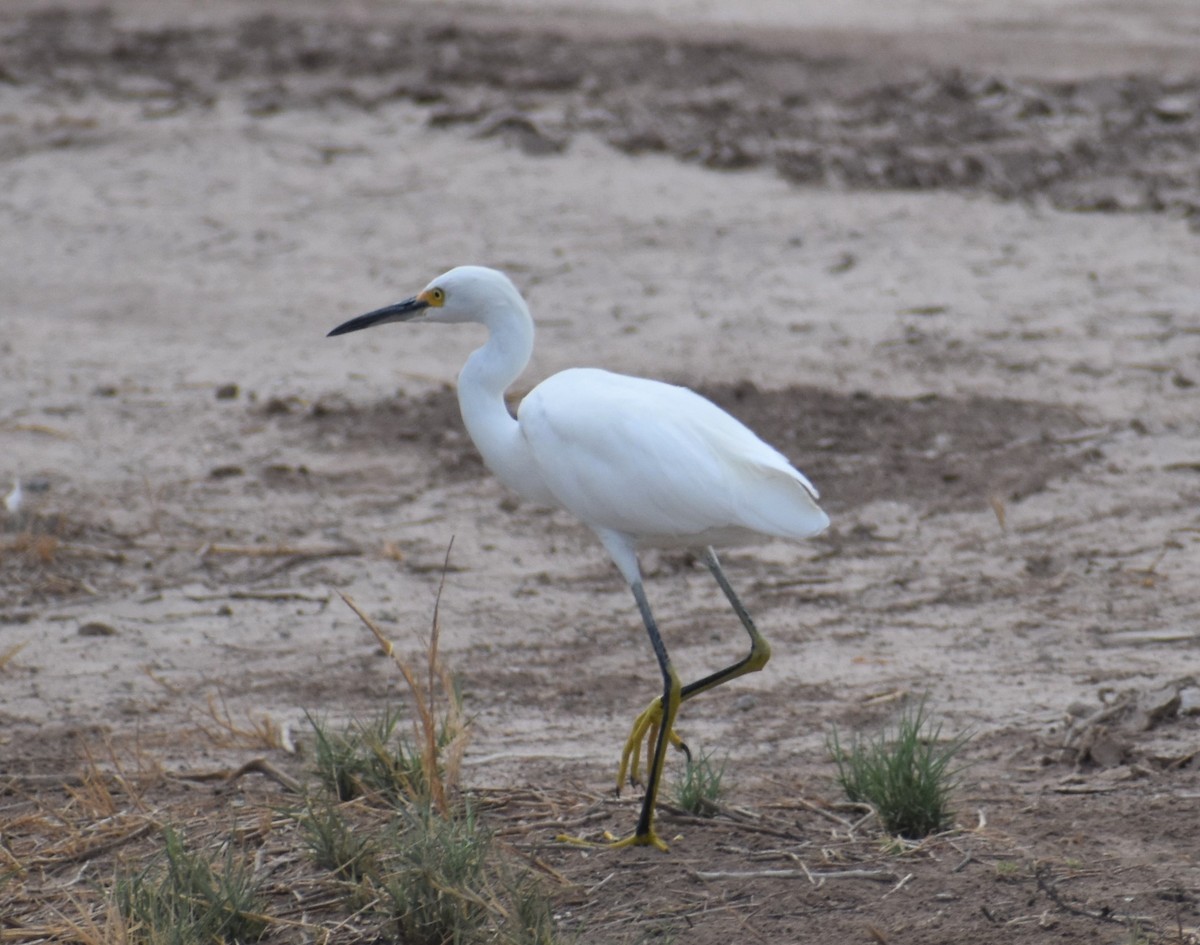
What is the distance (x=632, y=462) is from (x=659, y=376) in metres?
3.78

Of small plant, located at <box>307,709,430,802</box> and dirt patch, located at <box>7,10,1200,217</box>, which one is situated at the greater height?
dirt patch, located at <box>7,10,1200,217</box>

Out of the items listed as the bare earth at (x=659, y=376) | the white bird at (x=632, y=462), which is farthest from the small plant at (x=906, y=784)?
the white bird at (x=632, y=462)

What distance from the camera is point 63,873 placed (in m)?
3.93

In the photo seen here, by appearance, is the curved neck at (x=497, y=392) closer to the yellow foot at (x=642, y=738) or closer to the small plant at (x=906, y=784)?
the yellow foot at (x=642, y=738)

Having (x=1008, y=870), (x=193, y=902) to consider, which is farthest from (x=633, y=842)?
(x=193, y=902)

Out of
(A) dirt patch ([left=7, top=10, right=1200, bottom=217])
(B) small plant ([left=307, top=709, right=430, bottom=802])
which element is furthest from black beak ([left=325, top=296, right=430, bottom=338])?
(A) dirt patch ([left=7, top=10, right=1200, bottom=217])

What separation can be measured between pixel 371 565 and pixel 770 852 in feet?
8.81

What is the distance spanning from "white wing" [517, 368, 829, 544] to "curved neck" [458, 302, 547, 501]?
0.09m

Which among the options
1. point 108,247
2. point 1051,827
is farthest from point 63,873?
point 108,247

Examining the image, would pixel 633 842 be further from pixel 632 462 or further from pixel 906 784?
pixel 632 462

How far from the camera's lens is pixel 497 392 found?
4.23 meters

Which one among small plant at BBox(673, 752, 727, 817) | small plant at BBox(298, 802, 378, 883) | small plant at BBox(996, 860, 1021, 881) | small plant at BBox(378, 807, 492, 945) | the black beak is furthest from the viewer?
the black beak

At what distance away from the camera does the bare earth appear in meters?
4.14

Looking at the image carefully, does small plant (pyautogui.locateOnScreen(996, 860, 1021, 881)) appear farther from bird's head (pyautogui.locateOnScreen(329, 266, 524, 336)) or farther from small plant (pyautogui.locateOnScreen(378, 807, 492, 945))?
bird's head (pyautogui.locateOnScreen(329, 266, 524, 336))
